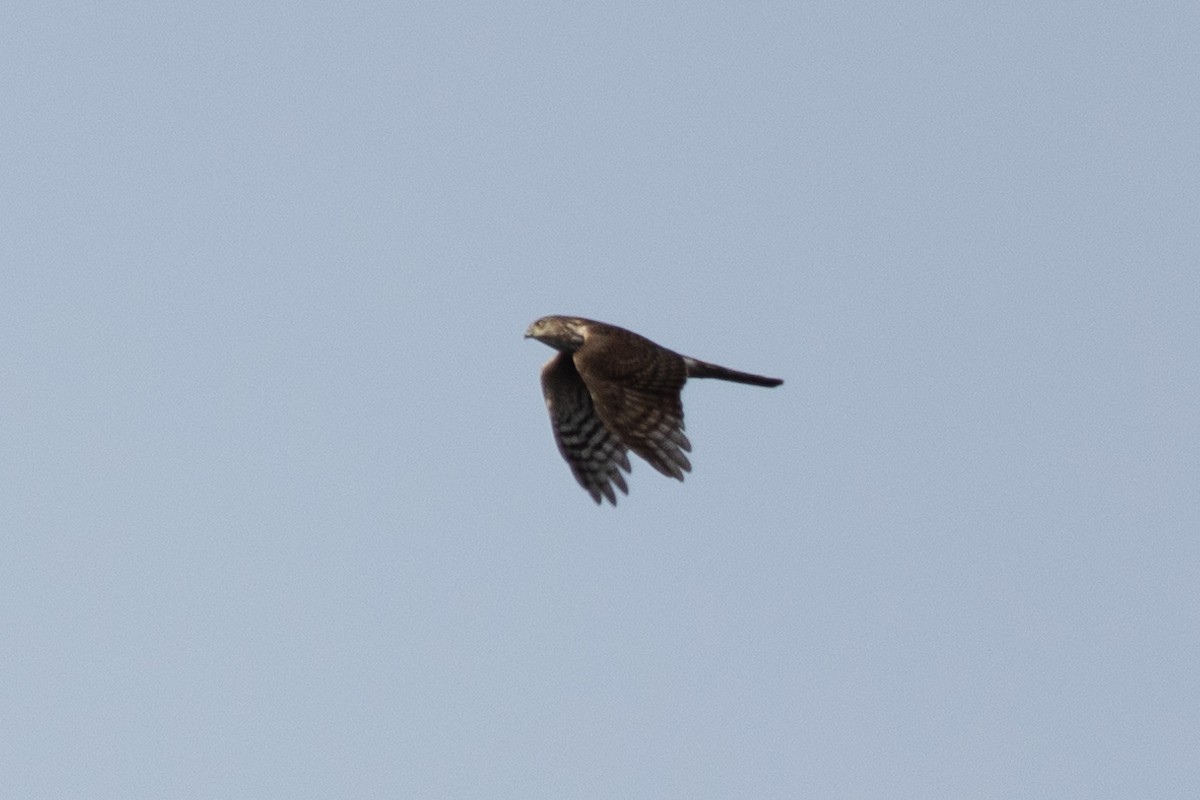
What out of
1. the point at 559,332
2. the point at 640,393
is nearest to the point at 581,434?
the point at 559,332

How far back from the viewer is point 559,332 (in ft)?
98.0

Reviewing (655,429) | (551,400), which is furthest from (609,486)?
(655,429)

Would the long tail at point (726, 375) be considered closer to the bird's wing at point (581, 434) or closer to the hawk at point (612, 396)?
the hawk at point (612, 396)

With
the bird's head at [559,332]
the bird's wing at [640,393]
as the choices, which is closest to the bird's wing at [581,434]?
the bird's head at [559,332]

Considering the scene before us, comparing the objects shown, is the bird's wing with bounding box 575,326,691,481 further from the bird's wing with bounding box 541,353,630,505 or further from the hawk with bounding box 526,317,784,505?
the bird's wing with bounding box 541,353,630,505

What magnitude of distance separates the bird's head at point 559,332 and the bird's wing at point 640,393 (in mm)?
729

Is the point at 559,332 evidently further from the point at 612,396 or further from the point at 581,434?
the point at 612,396

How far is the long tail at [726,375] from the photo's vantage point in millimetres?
29422

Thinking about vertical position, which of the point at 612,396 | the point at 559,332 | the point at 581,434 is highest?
the point at 559,332

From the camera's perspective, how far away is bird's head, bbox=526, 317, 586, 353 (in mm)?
29734

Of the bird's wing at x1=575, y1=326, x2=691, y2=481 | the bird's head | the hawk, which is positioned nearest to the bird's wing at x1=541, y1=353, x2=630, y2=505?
the hawk

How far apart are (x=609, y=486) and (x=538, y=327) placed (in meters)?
2.14

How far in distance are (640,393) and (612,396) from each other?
336 mm

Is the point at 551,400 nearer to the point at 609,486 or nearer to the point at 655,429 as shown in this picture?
the point at 609,486
